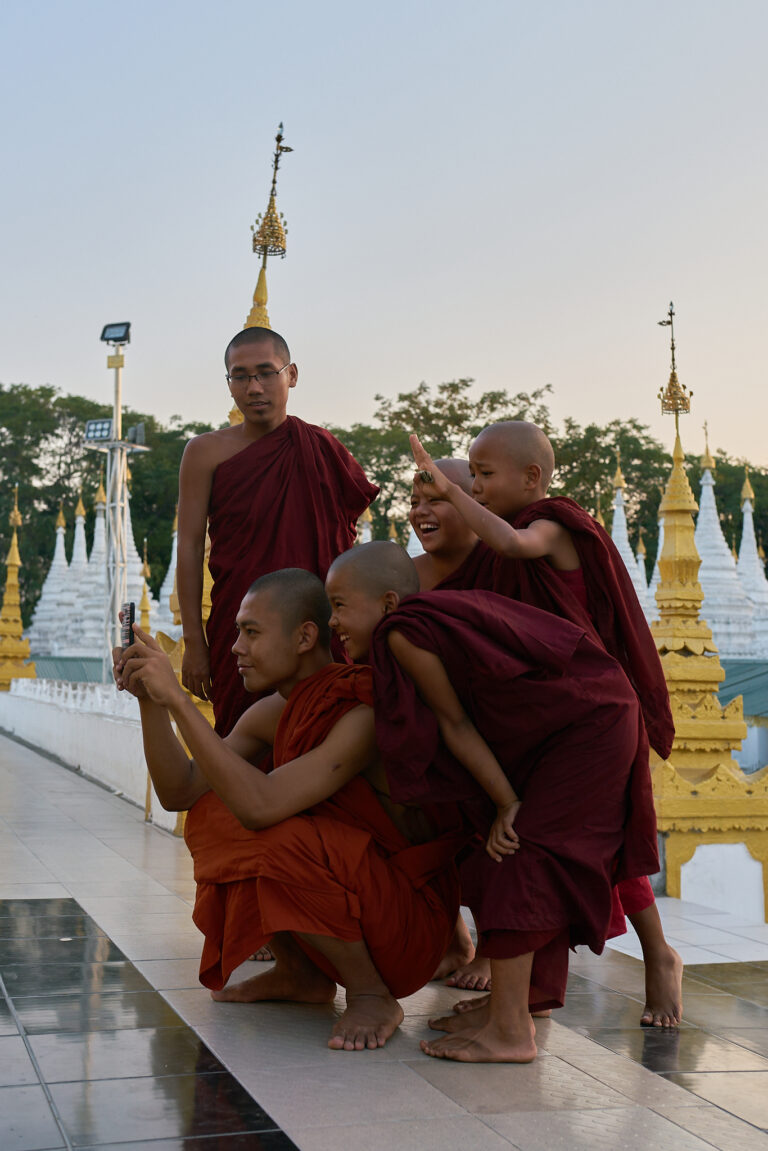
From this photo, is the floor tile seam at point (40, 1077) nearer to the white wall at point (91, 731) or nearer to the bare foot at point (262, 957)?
the bare foot at point (262, 957)

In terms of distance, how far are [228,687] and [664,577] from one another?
3434 mm

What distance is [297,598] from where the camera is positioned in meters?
3.46

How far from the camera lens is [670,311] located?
8305 mm

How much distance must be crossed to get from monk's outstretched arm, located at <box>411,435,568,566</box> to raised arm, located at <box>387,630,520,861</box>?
35cm

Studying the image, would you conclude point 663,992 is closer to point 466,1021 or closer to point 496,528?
point 466,1021

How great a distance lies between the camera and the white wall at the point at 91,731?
29.9 ft

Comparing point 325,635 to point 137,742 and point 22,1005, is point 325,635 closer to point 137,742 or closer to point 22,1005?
point 22,1005

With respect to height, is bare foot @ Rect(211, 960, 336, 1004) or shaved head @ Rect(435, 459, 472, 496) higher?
shaved head @ Rect(435, 459, 472, 496)

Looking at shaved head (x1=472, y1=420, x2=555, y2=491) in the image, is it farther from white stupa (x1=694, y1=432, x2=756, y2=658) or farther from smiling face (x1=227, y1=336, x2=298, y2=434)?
white stupa (x1=694, y1=432, x2=756, y2=658)

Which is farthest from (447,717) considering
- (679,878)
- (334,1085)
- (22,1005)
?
(679,878)

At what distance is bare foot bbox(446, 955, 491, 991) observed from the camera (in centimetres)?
384

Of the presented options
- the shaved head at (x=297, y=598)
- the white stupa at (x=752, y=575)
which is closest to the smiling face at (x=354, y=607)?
the shaved head at (x=297, y=598)

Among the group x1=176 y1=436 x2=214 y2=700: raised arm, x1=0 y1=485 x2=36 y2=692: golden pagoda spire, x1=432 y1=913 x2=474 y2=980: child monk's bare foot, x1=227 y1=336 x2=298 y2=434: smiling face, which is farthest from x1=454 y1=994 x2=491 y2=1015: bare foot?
x1=0 y1=485 x2=36 y2=692: golden pagoda spire

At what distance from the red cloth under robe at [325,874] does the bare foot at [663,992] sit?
0.57m
